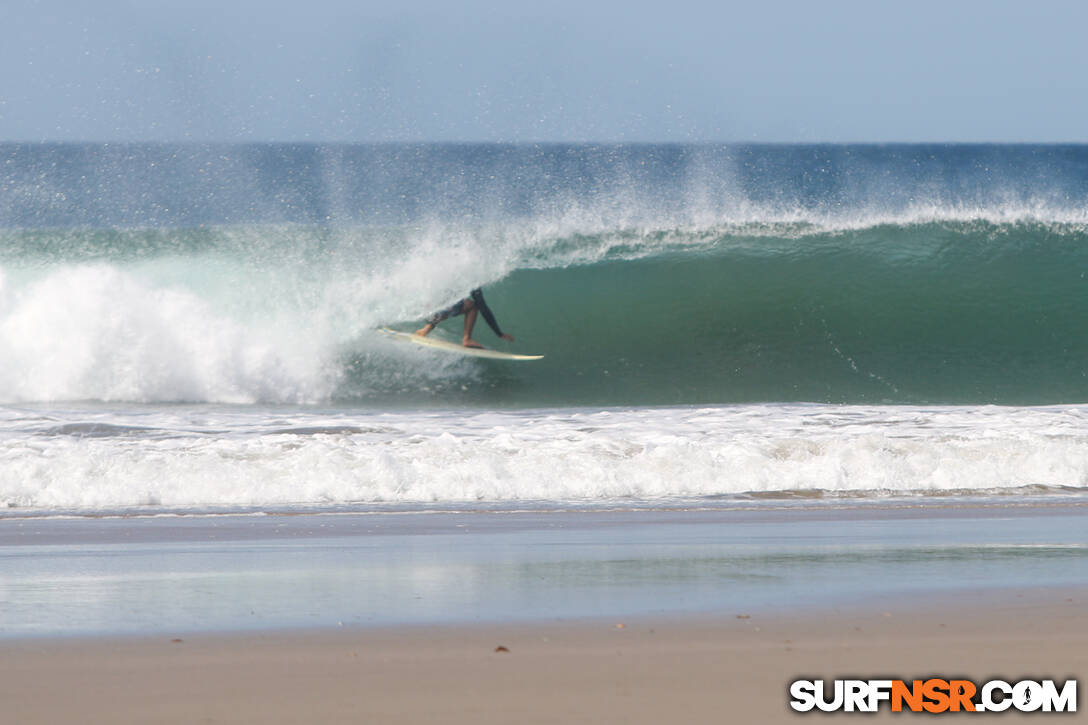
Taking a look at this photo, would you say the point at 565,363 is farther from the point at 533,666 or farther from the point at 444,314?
the point at 533,666

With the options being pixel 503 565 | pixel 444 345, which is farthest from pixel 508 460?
pixel 444 345

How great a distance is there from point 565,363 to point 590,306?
1.40 meters

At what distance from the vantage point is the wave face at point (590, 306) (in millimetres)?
11555

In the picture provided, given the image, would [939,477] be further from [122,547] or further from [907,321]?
[907,321]

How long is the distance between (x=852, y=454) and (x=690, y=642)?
4.35 meters

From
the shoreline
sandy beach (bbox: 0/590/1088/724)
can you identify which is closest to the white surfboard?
the shoreline

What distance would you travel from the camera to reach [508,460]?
7.44 metres

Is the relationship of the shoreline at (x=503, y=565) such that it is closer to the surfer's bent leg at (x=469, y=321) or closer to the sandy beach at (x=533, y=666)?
the sandy beach at (x=533, y=666)

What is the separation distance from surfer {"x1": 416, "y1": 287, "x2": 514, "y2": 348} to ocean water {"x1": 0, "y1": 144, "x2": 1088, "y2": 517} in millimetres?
130

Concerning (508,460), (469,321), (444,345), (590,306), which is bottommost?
(508,460)

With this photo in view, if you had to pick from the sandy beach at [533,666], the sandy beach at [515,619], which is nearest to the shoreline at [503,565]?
the sandy beach at [515,619]

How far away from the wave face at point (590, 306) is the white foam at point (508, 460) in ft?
9.53

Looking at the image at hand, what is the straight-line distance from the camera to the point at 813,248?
1516 cm

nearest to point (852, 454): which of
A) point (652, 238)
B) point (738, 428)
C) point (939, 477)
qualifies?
point (939, 477)
